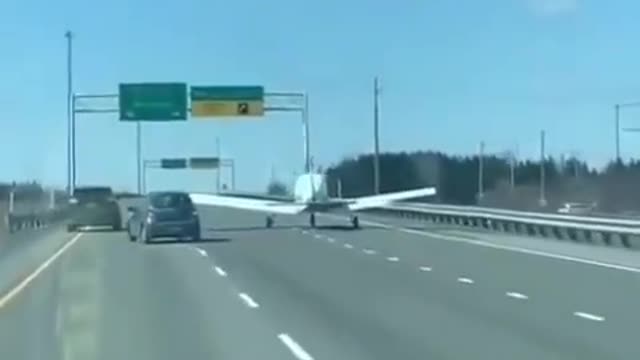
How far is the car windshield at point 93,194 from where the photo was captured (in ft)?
203

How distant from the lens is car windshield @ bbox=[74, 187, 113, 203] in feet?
203

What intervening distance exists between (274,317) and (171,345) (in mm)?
3913

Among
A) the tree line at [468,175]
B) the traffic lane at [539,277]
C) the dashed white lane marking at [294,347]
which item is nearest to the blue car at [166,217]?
the traffic lane at [539,277]

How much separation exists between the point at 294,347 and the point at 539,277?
540 inches

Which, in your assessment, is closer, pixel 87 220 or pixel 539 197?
pixel 87 220

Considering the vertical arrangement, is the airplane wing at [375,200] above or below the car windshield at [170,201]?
below

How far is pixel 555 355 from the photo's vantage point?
632 inches

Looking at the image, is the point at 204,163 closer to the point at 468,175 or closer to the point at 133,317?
the point at 468,175

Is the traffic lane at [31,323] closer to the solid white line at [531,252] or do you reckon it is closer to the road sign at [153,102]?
the solid white line at [531,252]

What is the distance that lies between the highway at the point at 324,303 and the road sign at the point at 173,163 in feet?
312

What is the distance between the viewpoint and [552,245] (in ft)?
145

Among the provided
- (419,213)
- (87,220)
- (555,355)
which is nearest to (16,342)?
(555,355)

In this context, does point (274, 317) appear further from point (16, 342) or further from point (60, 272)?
point (60, 272)

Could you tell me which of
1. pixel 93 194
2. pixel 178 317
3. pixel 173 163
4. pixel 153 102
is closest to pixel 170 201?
pixel 93 194
